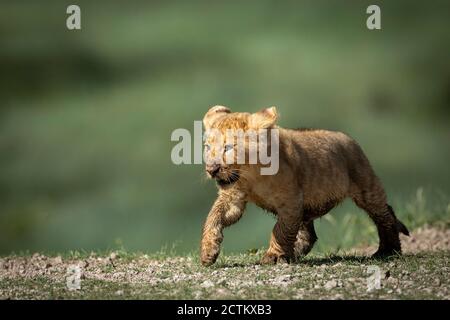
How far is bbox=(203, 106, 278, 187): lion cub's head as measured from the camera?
1069cm

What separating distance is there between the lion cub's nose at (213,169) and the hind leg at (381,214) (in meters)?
2.29

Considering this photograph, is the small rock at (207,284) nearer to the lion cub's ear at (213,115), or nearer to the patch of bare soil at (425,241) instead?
the lion cub's ear at (213,115)

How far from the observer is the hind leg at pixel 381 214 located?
488 inches

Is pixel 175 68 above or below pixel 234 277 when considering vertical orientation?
above

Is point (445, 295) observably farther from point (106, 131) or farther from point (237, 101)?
point (106, 131)

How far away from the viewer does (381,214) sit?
12.5m

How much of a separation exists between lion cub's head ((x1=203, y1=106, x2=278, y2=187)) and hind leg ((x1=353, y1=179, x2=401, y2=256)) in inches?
68.0

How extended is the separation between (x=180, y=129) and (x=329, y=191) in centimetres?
948

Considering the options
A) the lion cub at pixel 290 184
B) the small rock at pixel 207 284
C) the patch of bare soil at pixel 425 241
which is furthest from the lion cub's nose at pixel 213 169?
the patch of bare soil at pixel 425 241

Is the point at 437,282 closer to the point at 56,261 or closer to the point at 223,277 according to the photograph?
the point at 223,277

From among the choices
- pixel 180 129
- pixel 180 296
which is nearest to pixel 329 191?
pixel 180 296

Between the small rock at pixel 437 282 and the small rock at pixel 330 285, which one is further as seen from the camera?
the small rock at pixel 437 282
